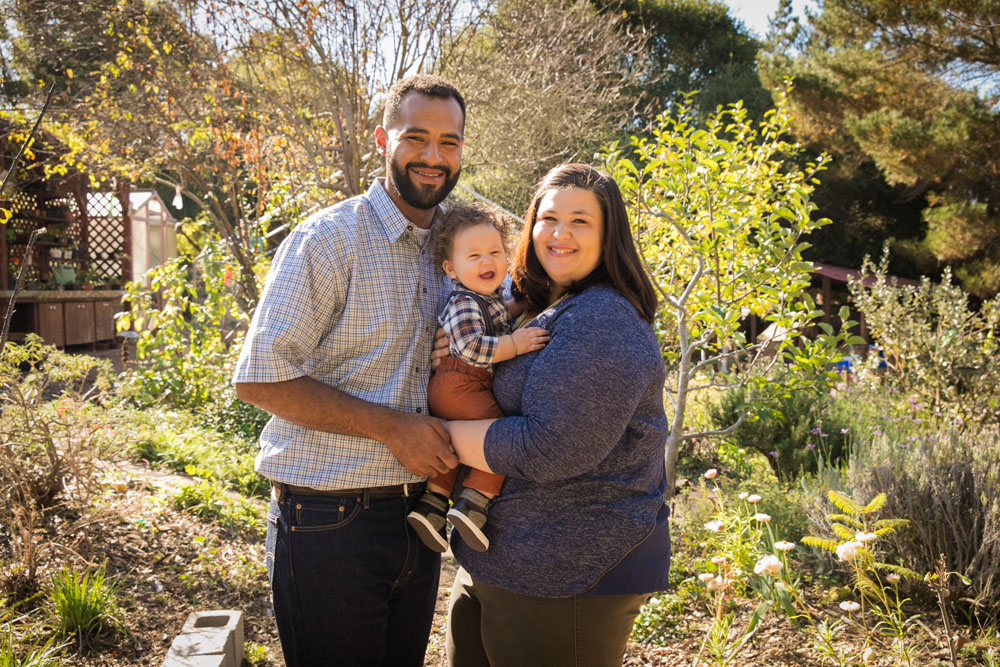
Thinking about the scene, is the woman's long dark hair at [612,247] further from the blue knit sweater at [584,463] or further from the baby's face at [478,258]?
the baby's face at [478,258]

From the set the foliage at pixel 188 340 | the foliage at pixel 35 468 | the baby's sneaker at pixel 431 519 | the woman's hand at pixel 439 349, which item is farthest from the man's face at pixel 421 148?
the foliage at pixel 188 340

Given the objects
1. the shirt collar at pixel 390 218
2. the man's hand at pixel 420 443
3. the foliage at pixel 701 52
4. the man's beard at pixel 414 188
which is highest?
the foliage at pixel 701 52

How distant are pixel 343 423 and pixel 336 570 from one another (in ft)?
1.27

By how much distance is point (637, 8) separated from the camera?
56.7 feet

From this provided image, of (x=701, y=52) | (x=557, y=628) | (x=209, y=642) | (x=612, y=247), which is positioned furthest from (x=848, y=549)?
(x=701, y=52)

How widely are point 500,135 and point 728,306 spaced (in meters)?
5.09

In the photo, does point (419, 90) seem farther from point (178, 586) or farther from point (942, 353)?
point (942, 353)

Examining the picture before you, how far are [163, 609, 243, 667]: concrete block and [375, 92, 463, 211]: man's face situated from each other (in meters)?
1.80

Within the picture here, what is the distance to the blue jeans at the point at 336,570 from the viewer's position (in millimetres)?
1948

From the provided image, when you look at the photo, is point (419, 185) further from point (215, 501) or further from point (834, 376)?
point (215, 501)

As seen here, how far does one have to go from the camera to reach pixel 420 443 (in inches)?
73.8

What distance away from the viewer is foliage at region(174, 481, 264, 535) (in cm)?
438

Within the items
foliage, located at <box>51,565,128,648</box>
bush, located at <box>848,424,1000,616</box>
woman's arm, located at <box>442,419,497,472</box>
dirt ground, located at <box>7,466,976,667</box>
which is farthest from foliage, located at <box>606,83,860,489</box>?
foliage, located at <box>51,565,128,648</box>

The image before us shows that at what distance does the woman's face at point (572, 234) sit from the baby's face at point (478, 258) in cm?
23
